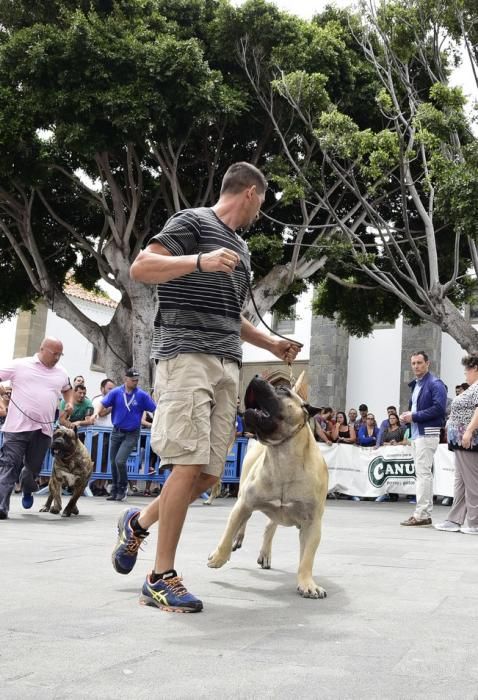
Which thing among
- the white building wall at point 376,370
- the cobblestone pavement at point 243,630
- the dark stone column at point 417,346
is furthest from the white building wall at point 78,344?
the cobblestone pavement at point 243,630

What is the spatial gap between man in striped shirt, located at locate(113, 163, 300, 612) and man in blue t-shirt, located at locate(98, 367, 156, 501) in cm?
863

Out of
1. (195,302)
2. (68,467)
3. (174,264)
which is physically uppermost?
(174,264)

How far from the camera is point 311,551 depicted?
178 inches

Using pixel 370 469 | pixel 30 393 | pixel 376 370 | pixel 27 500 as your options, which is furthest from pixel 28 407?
pixel 376 370

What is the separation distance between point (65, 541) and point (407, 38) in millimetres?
14913

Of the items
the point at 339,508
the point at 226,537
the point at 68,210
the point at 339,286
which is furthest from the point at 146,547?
the point at 339,286

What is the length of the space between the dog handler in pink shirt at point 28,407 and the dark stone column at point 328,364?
22.4m

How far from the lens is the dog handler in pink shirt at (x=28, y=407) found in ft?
29.6

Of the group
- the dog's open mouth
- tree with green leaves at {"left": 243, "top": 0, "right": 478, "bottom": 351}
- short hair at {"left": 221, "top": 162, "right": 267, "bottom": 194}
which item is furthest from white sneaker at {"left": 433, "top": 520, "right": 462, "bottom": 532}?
tree with green leaves at {"left": 243, "top": 0, "right": 478, "bottom": 351}

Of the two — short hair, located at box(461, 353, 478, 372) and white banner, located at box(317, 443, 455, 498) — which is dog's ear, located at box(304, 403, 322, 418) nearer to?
short hair, located at box(461, 353, 478, 372)

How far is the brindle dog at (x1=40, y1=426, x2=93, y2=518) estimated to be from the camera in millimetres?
9797

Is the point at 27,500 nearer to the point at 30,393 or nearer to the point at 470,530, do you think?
the point at 30,393

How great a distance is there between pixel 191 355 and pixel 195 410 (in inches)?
10.9

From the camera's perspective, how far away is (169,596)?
3711 mm
